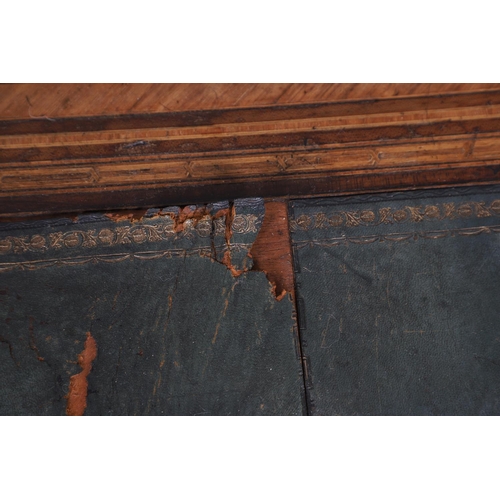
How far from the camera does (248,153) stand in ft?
6.80

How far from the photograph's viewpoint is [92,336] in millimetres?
2074

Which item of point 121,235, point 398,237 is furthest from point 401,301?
point 121,235

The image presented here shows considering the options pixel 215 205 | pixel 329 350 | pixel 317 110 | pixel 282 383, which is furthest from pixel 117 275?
pixel 317 110

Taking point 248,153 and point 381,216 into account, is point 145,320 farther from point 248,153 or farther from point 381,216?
point 381,216

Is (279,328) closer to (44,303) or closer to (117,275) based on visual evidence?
(117,275)

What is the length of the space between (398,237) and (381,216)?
0.44ft

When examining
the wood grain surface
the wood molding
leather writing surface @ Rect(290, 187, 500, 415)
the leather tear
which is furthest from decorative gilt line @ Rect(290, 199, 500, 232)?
the leather tear

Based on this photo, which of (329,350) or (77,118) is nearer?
(77,118)

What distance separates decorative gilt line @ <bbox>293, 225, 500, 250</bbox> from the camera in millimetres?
2164

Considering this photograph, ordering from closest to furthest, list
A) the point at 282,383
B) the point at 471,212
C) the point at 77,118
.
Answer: the point at 77,118 < the point at 282,383 < the point at 471,212

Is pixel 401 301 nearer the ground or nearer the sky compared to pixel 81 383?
nearer the sky

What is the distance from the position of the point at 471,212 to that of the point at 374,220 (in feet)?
1.60

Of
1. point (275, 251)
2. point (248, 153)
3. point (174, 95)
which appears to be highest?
point (174, 95)

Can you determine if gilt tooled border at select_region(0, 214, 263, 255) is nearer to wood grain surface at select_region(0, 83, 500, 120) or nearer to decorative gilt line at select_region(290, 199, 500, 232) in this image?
decorative gilt line at select_region(290, 199, 500, 232)
